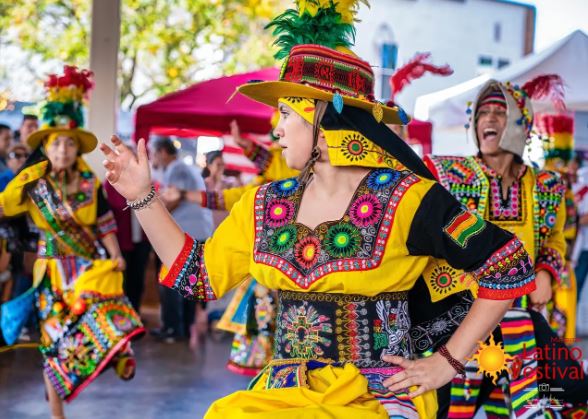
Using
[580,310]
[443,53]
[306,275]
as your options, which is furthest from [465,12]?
[306,275]

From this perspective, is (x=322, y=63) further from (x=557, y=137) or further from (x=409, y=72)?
(x=557, y=137)

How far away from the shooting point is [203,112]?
23.8 ft

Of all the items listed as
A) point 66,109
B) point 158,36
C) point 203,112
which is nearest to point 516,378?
point 66,109

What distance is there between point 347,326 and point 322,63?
757mm

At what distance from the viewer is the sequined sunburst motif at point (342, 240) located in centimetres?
241

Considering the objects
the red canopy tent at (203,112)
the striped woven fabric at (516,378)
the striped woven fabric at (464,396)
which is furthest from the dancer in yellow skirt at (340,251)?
the red canopy tent at (203,112)

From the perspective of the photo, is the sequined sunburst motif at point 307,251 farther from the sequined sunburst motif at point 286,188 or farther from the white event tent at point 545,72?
the white event tent at point 545,72

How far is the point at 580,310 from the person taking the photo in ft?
30.0

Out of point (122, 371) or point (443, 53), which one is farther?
point (443, 53)

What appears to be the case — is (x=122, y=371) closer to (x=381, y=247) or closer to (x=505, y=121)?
(x=505, y=121)

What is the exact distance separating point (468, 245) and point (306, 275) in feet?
1.45

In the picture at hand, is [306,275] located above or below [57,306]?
above

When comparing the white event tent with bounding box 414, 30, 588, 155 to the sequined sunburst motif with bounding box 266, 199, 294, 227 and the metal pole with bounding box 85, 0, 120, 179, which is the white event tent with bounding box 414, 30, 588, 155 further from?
the sequined sunburst motif with bounding box 266, 199, 294, 227

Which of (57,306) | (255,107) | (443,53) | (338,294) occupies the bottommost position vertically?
(57,306)
